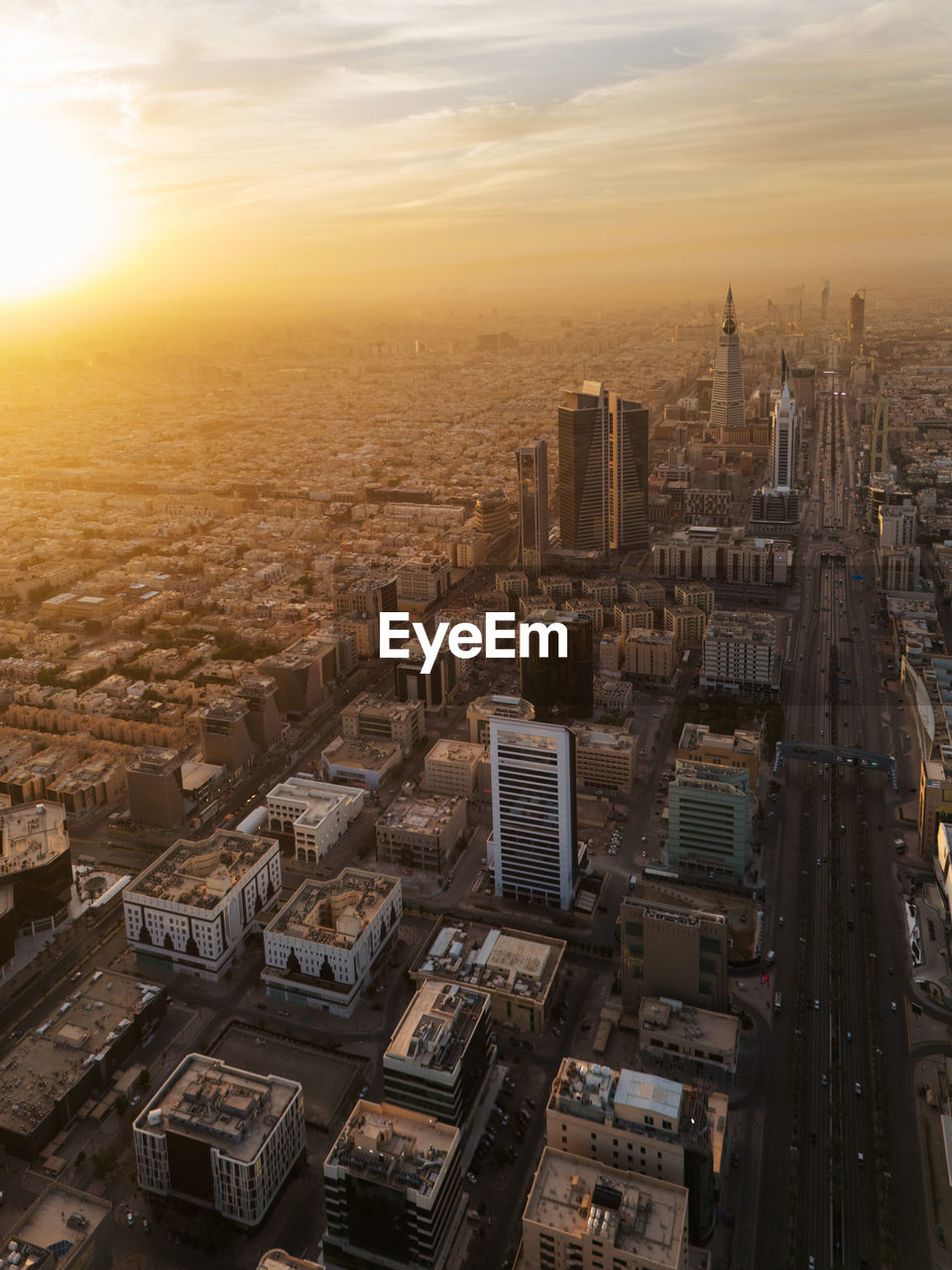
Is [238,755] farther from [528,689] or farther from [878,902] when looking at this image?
[878,902]

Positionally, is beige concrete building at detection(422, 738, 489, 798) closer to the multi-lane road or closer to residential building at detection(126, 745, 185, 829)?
residential building at detection(126, 745, 185, 829)

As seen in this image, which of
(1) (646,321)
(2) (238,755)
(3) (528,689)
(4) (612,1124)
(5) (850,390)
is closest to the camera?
(4) (612,1124)

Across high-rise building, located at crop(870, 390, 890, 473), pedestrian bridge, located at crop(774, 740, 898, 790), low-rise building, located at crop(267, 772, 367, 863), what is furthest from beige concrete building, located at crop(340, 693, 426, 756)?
high-rise building, located at crop(870, 390, 890, 473)

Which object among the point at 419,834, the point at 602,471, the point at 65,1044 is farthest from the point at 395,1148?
the point at 602,471

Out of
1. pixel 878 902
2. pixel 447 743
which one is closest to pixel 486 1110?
pixel 878 902

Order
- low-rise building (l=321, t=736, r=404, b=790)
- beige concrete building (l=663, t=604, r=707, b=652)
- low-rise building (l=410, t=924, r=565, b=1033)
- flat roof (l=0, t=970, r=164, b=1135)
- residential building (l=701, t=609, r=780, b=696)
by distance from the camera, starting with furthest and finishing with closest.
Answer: beige concrete building (l=663, t=604, r=707, b=652)
residential building (l=701, t=609, r=780, b=696)
low-rise building (l=321, t=736, r=404, b=790)
low-rise building (l=410, t=924, r=565, b=1033)
flat roof (l=0, t=970, r=164, b=1135)

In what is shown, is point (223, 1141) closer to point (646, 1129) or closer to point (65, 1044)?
point (65, 1044)
